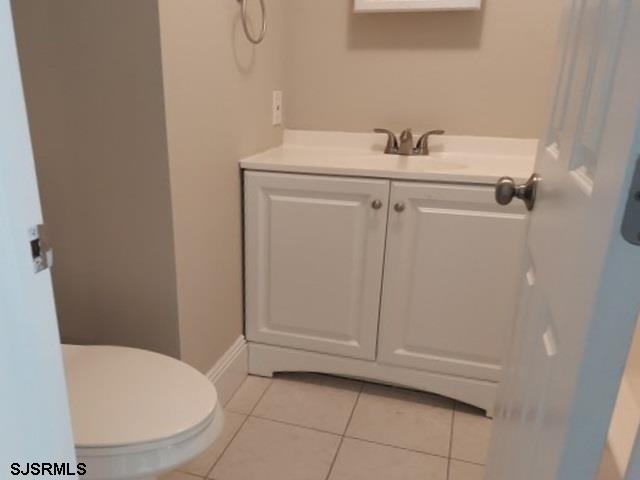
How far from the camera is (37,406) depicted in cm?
52

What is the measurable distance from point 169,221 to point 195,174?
17 centimetres

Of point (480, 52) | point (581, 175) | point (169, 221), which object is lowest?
point (169, 221)

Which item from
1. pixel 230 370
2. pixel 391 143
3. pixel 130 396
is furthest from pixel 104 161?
pixel 391 143

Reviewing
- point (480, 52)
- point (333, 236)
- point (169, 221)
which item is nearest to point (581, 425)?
point (169, 221)

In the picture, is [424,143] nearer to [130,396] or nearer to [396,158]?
[396,158]

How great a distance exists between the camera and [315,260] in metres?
1.73

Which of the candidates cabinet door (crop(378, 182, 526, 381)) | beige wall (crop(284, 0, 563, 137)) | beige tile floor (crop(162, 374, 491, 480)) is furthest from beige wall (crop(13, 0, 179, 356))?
beige wall (crop(284, 0, 563, 137))

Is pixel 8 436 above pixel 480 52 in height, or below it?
below

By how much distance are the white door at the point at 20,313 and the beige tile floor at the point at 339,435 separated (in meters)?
1.02

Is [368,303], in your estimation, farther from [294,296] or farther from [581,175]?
[581,175]

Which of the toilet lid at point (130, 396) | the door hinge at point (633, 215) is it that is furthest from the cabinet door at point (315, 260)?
the door hinge at point (633, 215)

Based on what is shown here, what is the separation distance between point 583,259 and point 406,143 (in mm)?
1483

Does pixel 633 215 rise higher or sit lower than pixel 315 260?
higher

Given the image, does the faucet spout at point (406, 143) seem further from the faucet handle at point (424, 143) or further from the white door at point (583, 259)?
the white door at point (583, 259)
